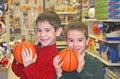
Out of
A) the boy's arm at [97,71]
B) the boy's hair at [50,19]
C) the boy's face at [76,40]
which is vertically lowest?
the boy's arm at [97,71]

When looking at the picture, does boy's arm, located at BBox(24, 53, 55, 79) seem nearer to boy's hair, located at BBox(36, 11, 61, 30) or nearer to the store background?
boy's hair, located at BBox(36, 11, 61, 30)

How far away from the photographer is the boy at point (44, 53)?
6.50 ft

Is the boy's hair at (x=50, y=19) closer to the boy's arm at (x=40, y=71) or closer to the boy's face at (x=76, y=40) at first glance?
the boy's face at (x=76, y=40)

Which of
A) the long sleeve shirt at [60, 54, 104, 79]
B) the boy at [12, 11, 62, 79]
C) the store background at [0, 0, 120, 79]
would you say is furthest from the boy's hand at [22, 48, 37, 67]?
the store background at [0, 0, 120, 79]

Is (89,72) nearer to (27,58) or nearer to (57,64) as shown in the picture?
(57,64)

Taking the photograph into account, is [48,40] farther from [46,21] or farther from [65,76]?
[65,76]

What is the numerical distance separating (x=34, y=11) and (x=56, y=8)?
72cm

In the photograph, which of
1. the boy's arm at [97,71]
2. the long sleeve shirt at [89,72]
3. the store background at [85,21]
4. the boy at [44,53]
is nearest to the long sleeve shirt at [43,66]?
the boy at [44,53]

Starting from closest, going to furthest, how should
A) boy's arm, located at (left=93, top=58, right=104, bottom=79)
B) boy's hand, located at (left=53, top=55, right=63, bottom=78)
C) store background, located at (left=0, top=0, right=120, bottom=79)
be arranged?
1. boy's hand, located at (left=53, top=55, right=63, bottom=78)
2. boy's arm, located at (left=93, top=58, right=104, bottom=79)
3. store background, located at (left=0, top=0, right=120, bottom=79)

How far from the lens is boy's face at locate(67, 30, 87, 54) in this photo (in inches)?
83.3

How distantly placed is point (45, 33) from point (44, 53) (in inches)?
6.3

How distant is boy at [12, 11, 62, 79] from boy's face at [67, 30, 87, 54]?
0.44ft

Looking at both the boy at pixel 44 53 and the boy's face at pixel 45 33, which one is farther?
the boy's face at pixel 45 33

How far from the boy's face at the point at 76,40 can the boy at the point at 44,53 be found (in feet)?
0.44
